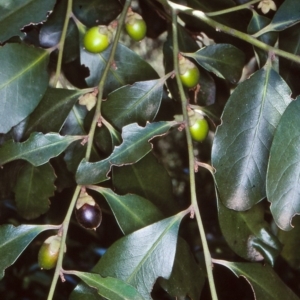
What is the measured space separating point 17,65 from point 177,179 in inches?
26.2

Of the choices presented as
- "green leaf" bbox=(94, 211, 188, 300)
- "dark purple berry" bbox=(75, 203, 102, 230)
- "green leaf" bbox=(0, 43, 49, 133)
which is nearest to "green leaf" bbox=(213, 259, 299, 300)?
"green leaf" bbox=(94, 211, 188, 300)

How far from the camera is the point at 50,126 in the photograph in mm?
1065

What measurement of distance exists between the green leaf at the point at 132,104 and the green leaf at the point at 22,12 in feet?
0.70

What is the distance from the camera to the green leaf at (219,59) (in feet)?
3.57

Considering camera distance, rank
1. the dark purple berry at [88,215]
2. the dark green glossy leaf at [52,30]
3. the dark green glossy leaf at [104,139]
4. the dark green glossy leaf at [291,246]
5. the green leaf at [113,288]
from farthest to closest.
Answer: the dark green glossy leaf at [291,246] < the dark green glossy leaf at [52,30] < the dark green glossy leaf at [104,139] < the dark purple berry at [88,215] < the green leaf at [113,288]

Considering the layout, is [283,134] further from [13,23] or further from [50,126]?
[13,23]

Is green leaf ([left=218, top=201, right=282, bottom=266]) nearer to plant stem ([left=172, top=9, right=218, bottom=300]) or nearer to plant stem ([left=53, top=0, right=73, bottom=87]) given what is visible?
plant stem ([left=172, top=9, right=218, bottom=300])

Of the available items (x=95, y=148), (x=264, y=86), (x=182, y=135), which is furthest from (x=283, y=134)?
(x=182, y=135)

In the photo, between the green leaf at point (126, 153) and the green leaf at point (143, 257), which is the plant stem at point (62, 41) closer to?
the green leaf at point (126, 153)

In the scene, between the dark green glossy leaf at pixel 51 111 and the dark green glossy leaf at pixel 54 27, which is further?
the dark green glossy leaf at pixel 54 27

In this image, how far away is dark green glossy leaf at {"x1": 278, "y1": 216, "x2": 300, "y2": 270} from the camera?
1337 mm

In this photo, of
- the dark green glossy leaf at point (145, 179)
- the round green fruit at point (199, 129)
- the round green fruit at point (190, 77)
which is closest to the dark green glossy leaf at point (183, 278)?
the dark green glossy leaf at point (145, 179)

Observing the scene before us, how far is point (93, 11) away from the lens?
1.23 metres

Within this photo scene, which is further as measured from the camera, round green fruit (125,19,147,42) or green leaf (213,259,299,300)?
round green fruit (125,19,147,42)
